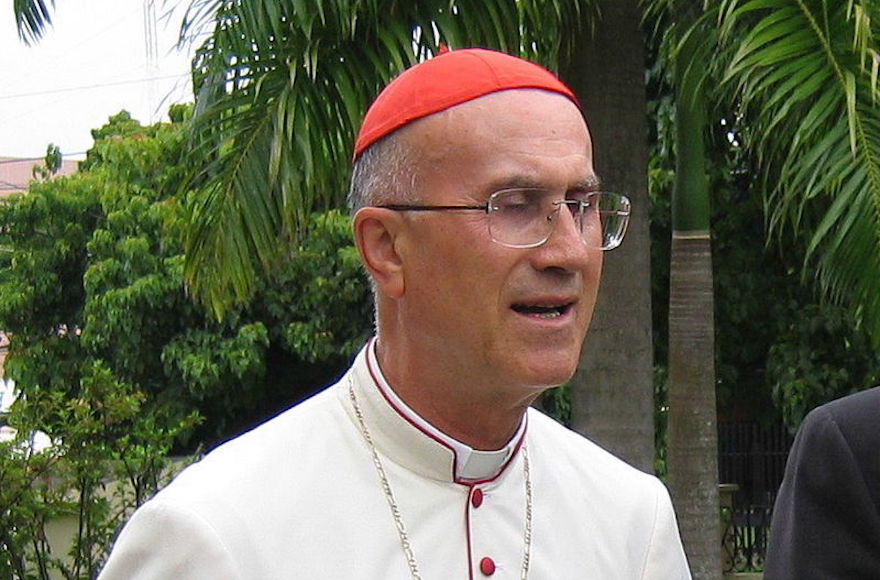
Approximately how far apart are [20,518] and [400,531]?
6.27m

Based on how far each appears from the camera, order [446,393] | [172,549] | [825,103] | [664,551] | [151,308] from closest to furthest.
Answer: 1. [172,549]
2. [446,393]
3. [664,551]
4. [825,103]
5. [151,308]

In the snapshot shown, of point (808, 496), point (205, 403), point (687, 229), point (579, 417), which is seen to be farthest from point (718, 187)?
point (808, 496)

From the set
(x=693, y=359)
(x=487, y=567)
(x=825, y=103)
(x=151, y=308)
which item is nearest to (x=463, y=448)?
(x=487, y=567)

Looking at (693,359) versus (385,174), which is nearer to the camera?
(385,174)

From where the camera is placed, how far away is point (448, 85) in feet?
7.06

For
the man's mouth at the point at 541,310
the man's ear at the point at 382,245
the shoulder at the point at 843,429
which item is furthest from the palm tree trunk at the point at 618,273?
the man's mouth at the point at 541,310

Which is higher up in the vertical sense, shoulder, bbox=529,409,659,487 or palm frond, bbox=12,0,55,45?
palm frond, bbox=12,0,55,45

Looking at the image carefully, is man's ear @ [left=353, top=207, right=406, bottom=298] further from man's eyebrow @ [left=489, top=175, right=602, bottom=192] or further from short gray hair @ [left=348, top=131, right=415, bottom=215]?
man's eyebrow @ [left=489, top=175, right=602, bottom=192]

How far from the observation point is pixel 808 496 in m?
2.39

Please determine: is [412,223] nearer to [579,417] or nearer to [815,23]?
[815,23]

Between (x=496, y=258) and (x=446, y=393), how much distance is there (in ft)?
0.77

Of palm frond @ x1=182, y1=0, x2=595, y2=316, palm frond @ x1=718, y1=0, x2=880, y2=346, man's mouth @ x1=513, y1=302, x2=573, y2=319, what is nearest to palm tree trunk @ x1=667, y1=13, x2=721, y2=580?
palm frond @ x1=182, y1=0, x2=595, y2=316

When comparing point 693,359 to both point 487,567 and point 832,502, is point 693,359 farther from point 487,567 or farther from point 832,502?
point 487,567

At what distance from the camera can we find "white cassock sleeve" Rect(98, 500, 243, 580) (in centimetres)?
199
